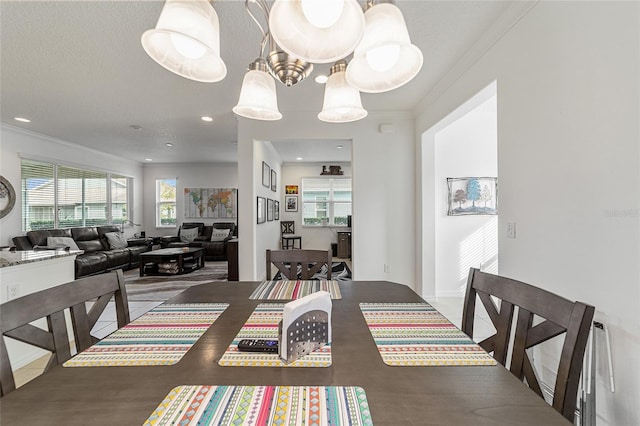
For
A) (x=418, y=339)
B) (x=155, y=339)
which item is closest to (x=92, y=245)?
(x=155, y=339)

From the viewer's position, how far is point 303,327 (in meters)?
0.85

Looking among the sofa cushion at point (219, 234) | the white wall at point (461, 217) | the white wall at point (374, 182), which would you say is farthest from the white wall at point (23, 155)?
the white wall at point (461, 217)

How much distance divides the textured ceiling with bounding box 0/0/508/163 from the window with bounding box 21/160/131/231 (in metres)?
0.78

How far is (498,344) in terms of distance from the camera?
1.03 metres

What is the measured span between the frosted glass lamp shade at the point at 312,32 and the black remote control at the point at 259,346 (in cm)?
85

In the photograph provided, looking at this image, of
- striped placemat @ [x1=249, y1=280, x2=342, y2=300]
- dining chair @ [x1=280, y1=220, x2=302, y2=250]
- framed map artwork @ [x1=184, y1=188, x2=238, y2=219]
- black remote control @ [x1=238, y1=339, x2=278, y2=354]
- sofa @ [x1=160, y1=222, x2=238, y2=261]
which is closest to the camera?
black remote control @ [x1=238, y1=339, x2=278, y2=354]

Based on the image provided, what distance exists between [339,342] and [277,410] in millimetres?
360

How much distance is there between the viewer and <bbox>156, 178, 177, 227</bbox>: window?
759 centimetres

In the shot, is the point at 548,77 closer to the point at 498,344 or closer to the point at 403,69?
the point at 403,69

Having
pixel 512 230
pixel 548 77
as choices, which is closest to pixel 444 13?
pixel 548 77

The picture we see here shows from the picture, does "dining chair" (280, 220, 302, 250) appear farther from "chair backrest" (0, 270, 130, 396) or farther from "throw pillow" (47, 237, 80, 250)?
"chair backrest" (0, 270, 130, 396)

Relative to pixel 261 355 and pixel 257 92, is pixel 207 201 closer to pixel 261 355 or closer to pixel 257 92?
pixel 257 92

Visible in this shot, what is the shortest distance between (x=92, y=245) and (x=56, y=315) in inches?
220

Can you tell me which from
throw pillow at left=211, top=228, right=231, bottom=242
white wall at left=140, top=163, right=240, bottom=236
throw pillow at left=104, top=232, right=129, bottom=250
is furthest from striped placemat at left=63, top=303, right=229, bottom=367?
white wall at left=140, top=163, right=240, bottom=236
